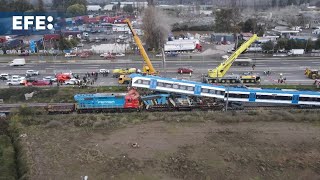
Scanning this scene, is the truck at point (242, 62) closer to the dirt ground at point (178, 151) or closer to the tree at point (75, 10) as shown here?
the dirt ground at point (178, 151)

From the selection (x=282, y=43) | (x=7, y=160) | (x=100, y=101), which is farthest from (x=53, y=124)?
(x=282, y=43)

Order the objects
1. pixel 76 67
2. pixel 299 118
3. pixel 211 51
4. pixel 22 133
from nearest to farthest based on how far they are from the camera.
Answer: pixel 22 133 < pixel 299 118 < pixel 76 67 < pixel 211 51

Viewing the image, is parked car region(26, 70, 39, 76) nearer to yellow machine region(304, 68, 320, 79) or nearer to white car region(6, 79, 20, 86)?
white car region(6, 79, 20, 86)


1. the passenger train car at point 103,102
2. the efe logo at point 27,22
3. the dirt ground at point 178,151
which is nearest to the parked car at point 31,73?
the passenger train car at point 103,102

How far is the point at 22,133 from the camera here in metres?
15.7

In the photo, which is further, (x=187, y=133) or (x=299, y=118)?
(x=299, y=118)

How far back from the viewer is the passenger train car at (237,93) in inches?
752

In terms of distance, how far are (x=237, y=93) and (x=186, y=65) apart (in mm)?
10921

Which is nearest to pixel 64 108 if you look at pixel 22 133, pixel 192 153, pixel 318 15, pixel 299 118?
pixel 22 133

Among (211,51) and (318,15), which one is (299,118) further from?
(318,15)

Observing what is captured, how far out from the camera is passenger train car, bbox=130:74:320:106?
19.1m

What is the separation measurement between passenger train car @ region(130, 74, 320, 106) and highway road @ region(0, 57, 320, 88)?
5194 millimetres

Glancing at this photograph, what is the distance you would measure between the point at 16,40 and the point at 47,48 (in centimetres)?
581

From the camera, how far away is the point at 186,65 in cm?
2956
